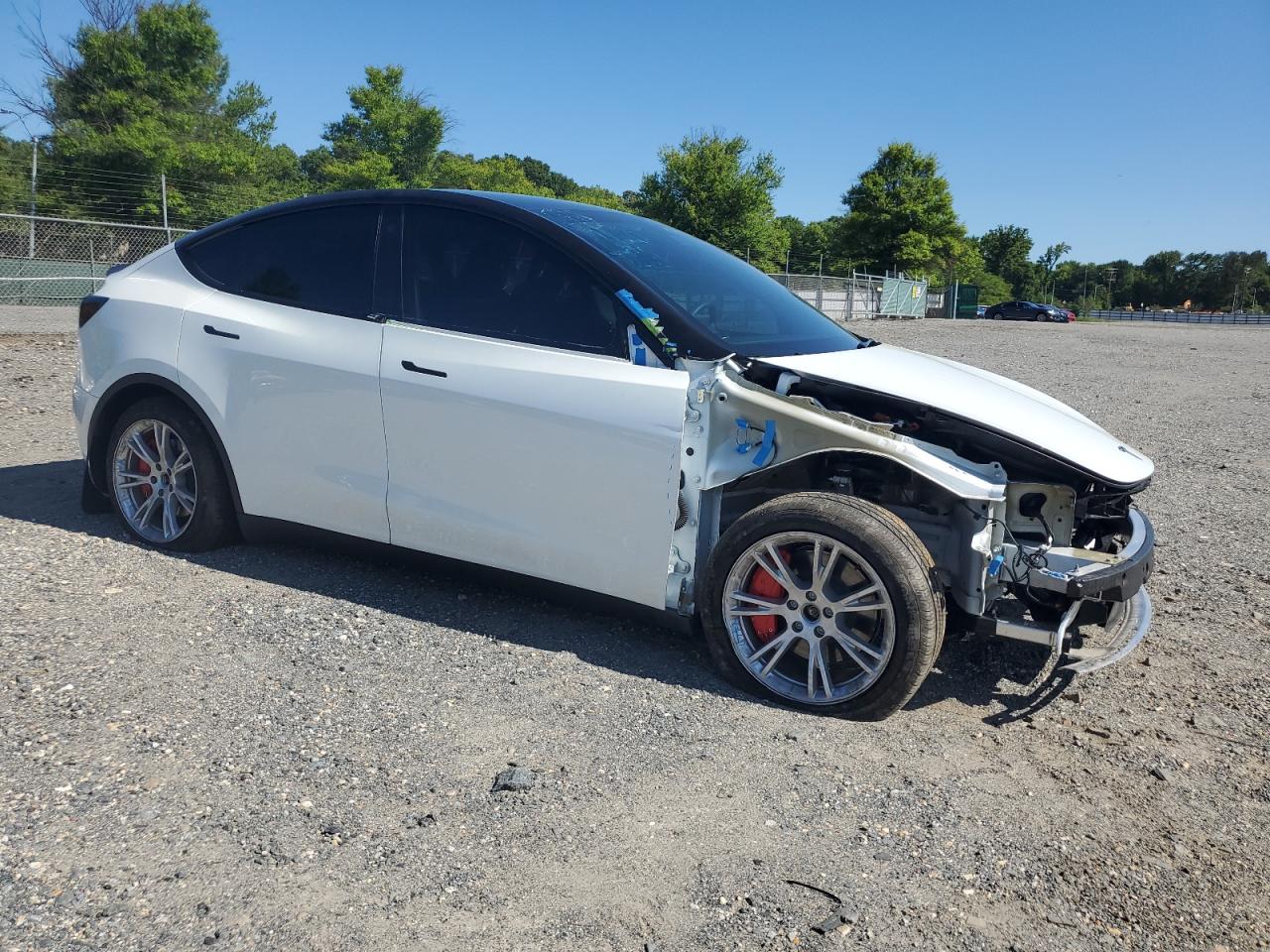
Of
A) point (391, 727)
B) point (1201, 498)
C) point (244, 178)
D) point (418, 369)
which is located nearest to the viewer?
point (391, 727)

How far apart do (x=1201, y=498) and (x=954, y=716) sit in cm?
471

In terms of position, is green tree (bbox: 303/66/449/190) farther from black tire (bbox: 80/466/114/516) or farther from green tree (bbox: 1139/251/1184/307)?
green tree (bbox: 1139/251/1184/307)

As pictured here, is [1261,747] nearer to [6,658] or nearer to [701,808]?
[701,808]

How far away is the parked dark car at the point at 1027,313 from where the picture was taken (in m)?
55.9

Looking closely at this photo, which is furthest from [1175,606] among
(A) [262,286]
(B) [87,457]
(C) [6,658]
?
(B) [87,457]

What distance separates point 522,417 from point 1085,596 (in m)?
2.11

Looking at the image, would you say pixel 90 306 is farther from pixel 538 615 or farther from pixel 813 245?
pixel 813 245

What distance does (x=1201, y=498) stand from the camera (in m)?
7.18

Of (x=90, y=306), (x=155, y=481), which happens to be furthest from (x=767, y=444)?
(x=90, y=306)

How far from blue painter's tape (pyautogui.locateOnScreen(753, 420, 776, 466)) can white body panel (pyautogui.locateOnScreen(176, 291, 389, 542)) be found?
162cm

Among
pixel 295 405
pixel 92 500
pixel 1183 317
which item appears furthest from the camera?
pixel 1183 317

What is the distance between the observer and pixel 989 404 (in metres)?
3.71

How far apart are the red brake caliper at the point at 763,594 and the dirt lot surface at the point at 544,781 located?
27 centimetres

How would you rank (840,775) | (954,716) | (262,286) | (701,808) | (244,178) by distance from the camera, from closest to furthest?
1. (701,808)
2. (840,775)
3. (954,716)
4. (262,286)
5. (244,178)
